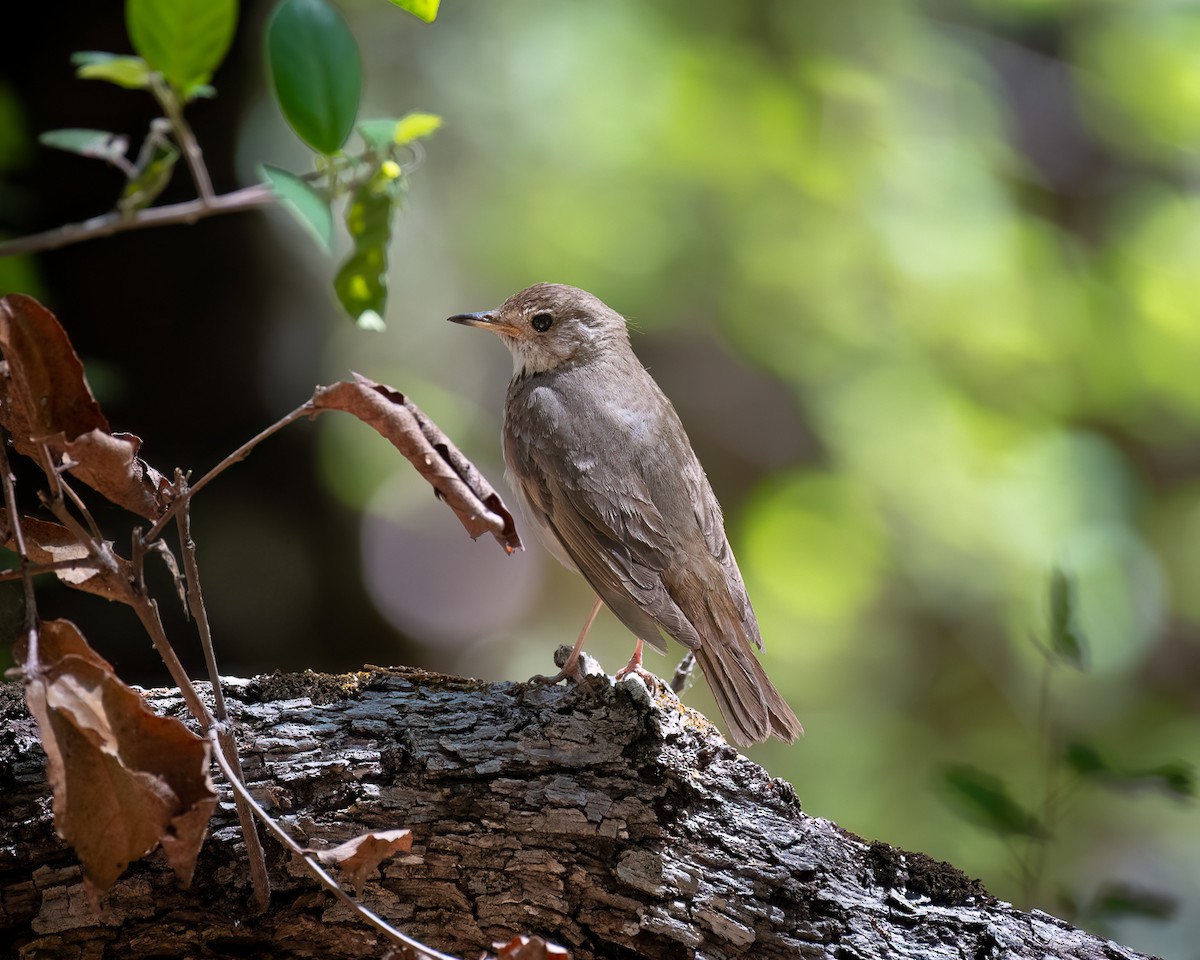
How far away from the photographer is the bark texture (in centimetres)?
202

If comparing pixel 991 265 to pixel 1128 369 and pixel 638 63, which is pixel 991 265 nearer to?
pixel 1128 369

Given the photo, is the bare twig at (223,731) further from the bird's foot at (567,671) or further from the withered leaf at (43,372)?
the bird's foot at (567,671)

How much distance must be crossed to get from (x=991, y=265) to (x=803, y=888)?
447 centimetres

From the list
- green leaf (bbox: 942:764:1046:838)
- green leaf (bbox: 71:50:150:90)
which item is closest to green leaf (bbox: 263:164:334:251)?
green leaf (bbox: 71:50:150:90)

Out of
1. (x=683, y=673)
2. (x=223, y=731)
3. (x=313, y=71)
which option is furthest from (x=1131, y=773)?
(x=313, y=71)

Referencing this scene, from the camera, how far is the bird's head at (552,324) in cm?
383

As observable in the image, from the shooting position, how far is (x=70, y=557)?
1867mm

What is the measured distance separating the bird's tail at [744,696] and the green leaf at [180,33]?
182 centimetres

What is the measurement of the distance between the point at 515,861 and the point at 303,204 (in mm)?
1338

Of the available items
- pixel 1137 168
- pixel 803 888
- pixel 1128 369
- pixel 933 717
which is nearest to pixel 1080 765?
pixel 803 888

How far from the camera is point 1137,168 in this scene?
6730mm

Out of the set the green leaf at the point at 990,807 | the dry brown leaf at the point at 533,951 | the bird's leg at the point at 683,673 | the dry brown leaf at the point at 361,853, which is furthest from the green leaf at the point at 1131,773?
the dry brown leaf at the point at 361,853

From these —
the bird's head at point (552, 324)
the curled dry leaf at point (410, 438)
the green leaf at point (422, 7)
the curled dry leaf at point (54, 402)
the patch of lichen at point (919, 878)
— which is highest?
the bird's head at point (552, 324)

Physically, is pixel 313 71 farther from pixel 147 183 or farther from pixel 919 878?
pixel 919 878
